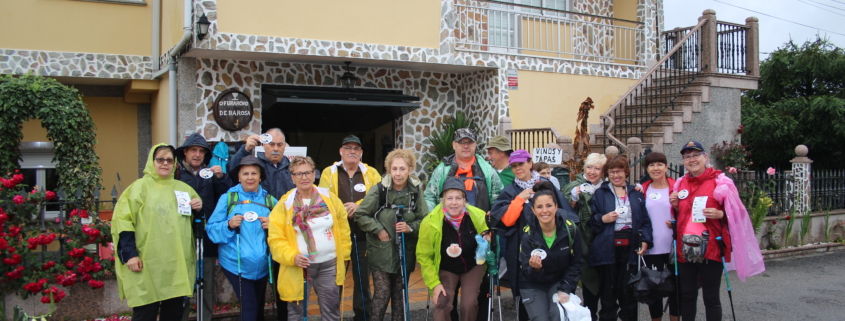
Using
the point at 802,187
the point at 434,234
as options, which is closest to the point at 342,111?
the point at 434,234

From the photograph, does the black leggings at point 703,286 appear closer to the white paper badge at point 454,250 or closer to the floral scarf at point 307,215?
the white paper badge at point 454,250

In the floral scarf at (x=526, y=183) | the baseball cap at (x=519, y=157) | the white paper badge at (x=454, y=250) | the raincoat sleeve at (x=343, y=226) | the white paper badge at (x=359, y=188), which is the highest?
the baseball cap at (x=519, y=157)

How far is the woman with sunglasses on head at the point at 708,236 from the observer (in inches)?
198

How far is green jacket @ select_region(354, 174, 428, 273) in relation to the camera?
5207mm

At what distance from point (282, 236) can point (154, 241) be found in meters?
0.96

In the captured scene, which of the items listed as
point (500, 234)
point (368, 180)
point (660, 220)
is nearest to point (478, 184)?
point (500, 234)

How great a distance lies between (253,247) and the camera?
4.98m

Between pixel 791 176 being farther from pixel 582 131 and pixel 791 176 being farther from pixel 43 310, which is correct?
pixel 43 310

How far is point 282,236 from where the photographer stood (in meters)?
4.86

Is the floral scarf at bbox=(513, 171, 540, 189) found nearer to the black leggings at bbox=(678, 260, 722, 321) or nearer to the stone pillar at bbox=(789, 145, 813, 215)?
the black leggings at bbox=(678, 260, 722, 321)

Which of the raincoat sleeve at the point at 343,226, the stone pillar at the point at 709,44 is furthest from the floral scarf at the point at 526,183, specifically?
the stone pillar at the point at 709,44

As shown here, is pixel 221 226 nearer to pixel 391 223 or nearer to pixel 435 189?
pixel 391 223

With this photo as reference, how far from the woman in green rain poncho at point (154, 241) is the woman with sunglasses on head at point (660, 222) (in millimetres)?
3902

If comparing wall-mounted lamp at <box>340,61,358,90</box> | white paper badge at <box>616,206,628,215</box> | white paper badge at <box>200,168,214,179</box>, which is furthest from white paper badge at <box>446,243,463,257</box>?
wall-mounted lamp at <box>340,61,358,90</box>
